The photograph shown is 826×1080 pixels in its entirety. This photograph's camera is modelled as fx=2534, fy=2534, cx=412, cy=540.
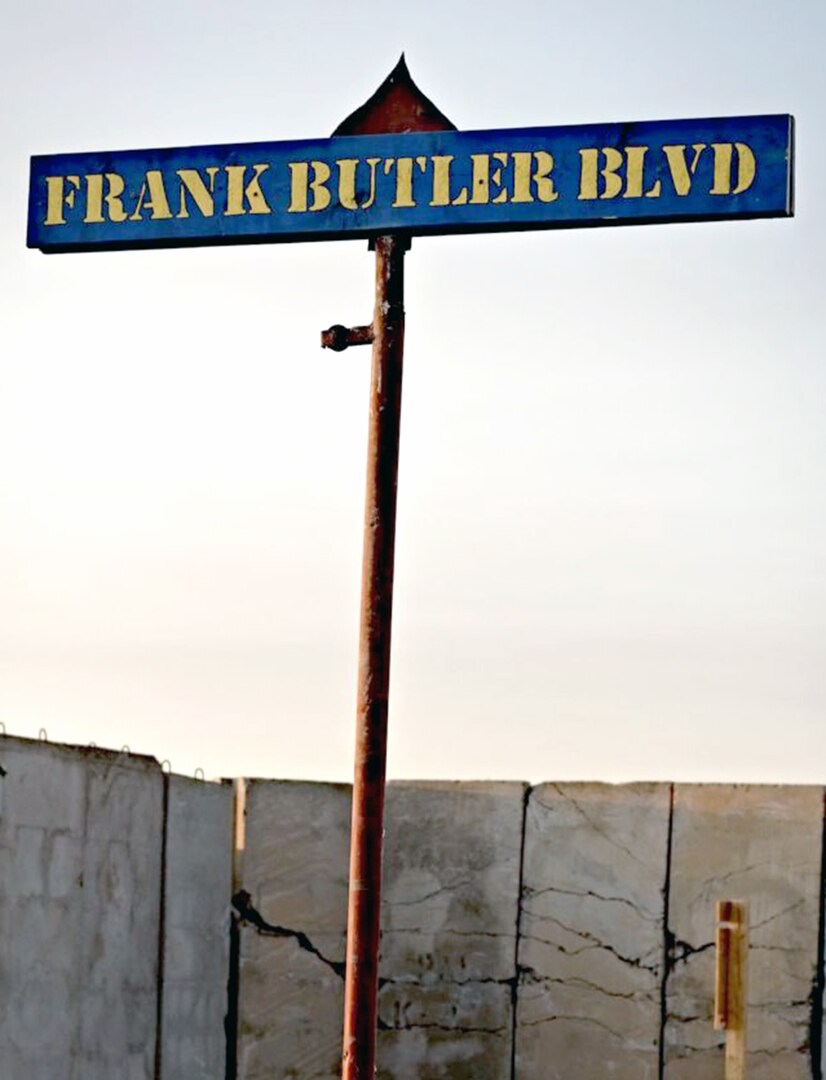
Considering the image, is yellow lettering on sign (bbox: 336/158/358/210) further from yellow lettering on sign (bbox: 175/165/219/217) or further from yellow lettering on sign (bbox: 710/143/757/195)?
yellow lettering on sign (bbox: 710/143/757/195)

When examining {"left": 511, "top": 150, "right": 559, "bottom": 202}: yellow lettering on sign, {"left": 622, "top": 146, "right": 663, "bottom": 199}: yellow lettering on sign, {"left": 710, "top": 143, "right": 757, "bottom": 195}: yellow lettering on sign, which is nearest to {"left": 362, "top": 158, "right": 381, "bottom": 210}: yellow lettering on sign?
{"left": 511, "top": 150, "right": 559, "bottom": 202}: yellow lettering on sign

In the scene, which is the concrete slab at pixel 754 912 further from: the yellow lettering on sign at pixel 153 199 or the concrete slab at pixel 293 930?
the yellow lettering on sign at pixel 153 199

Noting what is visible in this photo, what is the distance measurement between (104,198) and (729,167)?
2226mm

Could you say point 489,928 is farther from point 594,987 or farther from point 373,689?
point 373,689

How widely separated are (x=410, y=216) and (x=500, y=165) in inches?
14.0

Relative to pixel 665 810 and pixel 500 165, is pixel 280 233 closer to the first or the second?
pixel 500 165

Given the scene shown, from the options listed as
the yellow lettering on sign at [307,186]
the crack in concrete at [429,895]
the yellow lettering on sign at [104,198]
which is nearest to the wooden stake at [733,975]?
the yellow lettering on sign at [307,186]

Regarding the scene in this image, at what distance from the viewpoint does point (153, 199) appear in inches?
353

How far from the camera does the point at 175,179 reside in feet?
29.4

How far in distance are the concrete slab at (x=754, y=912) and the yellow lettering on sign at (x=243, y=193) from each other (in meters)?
3.86

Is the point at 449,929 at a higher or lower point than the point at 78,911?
lower

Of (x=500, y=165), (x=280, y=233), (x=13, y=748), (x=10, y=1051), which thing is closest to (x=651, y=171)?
(x=500, y=165)

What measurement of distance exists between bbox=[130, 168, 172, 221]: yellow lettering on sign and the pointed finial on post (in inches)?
25.4

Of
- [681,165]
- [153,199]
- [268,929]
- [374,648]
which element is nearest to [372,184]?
[153,199]
